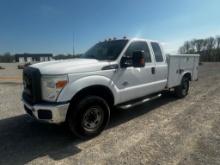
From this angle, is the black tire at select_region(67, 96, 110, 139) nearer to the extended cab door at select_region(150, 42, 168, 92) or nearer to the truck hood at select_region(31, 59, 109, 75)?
the truck hood at select_region(31, 59, 109, 75)

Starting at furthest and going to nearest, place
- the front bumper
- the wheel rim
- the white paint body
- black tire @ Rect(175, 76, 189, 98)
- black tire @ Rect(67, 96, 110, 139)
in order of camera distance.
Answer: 1. black tire @ Rect(175, 76, 189, 98)
2. the wheel rim
3. black tire @ Rect(67, 96, 110, 139)
4. the white paint body
5. the front bumper

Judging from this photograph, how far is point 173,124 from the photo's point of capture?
15.3 feet

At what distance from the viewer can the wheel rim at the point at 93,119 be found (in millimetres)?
3936

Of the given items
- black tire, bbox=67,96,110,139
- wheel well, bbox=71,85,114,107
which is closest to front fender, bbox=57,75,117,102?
wheel well, bbox=71,85,114,107

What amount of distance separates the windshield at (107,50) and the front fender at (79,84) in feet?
2.40

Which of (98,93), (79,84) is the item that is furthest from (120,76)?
(79,84)

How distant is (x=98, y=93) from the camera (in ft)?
14.0

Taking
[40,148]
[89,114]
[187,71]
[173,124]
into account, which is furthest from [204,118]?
[40,148]

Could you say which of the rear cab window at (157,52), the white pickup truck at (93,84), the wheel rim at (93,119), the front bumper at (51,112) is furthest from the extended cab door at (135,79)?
the front bumper at (51,112)

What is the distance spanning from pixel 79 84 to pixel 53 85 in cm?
48

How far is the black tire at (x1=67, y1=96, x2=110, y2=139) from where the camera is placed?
372cm

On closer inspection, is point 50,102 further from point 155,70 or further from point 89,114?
point 155,70

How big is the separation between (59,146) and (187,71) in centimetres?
557

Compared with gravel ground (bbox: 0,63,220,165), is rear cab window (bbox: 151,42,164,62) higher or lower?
higher
